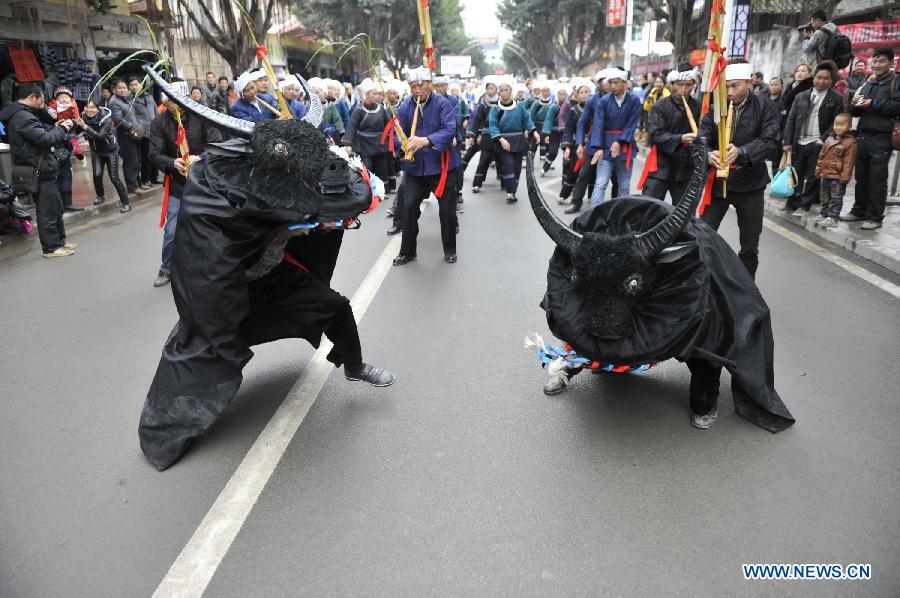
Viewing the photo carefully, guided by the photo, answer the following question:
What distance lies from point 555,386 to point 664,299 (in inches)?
42.2

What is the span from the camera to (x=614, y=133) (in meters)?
8.52

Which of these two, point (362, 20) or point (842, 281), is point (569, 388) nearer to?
point (842, 281)

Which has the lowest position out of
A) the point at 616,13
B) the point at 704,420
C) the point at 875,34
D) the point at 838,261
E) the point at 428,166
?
the point at 838,261

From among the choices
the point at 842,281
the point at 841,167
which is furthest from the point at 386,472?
the point at 841,167

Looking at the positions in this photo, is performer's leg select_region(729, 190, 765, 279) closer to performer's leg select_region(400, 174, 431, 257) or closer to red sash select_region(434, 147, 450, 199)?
red sash select_region(434, 147, 450, 199)

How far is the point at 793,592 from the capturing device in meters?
2.36

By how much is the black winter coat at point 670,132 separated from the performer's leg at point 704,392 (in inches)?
133

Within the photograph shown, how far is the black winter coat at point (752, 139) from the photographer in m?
4.98

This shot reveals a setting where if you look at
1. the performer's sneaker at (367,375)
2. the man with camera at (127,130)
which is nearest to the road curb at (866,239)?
the performer's sneaker at (367,375)

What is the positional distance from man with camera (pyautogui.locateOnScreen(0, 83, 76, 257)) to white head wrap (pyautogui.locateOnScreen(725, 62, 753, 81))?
7164 mm

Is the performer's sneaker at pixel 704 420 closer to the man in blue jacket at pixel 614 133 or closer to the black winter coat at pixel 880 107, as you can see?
the man in blue jacket at pixel 614 133

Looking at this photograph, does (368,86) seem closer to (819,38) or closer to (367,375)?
(819,38)

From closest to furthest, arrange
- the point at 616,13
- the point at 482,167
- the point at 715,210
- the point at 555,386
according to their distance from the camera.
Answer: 1. the point at 555,386
2. the point at 715,210
3. the point at 482,167
4. the point at 616,13

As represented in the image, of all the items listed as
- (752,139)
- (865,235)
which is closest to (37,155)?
(752,139)
